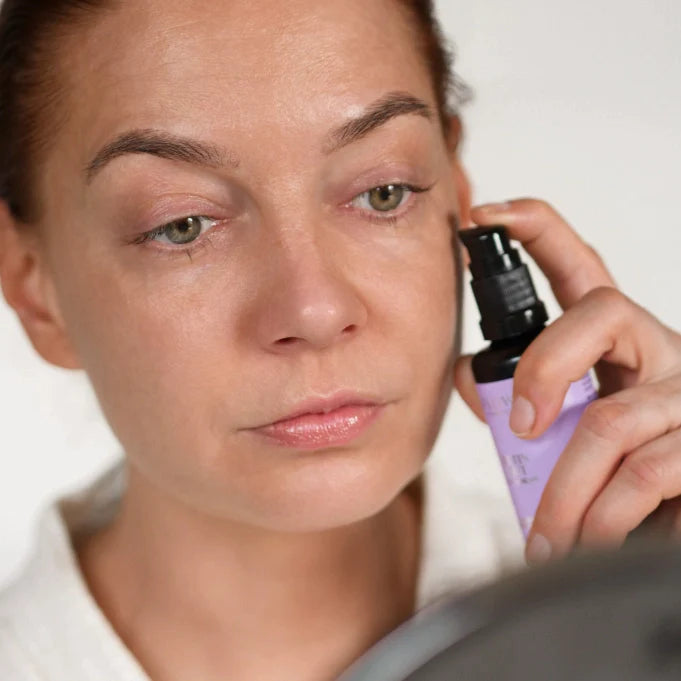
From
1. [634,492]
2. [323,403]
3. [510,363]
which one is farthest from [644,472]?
[323,403]

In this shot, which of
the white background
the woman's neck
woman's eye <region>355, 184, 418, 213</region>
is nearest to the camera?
woman's eye <region>355, 184, 418, 213</region>

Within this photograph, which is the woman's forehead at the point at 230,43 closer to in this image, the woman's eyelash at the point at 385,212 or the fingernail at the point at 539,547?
the woman's eyelash at the point at 385,212

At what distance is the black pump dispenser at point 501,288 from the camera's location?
773mm

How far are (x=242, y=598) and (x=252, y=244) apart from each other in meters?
0.35

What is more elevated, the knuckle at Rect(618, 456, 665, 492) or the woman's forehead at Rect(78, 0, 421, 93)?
the woman's forehead at Rect(78, 0, 421, 93)

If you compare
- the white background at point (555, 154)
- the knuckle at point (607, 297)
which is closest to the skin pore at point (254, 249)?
the knuckle at point (607, 297)

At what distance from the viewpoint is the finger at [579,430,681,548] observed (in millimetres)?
692

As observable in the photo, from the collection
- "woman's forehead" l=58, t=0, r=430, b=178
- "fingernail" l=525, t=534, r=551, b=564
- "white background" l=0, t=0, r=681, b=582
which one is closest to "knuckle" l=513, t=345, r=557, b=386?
"fingernail" l=525, t=534, r=551, b=564

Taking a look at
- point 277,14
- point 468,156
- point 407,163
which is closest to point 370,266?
point 407,163

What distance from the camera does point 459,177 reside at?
0.97m

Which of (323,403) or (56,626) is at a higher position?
(323,403)

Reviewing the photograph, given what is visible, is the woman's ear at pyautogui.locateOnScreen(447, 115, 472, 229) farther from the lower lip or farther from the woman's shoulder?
the woman's shoulder

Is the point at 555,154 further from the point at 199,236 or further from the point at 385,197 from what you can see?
the point at 199,236

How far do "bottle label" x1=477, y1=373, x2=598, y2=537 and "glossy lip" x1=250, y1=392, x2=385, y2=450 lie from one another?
103mm
